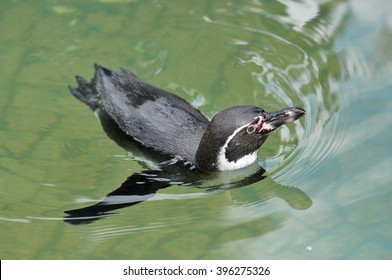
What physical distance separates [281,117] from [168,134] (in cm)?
74

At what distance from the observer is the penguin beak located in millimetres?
4703

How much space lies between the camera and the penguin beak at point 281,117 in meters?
4.70

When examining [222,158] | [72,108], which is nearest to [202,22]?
[72,108]

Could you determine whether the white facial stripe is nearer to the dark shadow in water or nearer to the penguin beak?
the dark shadow in water

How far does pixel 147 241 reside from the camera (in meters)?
4.27

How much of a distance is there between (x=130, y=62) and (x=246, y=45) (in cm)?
85

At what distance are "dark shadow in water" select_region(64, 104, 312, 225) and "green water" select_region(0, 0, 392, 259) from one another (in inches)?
1.6

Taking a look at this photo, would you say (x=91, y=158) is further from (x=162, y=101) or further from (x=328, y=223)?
(x=328, y=223)

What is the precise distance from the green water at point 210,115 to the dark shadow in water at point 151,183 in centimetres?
4

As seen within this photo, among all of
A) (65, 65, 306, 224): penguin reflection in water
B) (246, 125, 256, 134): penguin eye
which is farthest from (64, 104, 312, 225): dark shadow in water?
(246, 125, 256, 134): penguin eye

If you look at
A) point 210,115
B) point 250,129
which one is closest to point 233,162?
point 250,129

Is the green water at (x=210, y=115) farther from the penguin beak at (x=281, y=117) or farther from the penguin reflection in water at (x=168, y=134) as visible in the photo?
the penguin beak at (x=281, y=117)

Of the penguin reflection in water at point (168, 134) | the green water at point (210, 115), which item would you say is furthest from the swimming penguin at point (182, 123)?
the green water at point (210, 115)

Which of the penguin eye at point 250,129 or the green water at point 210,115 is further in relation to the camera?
the penguin eye at point 250,129
